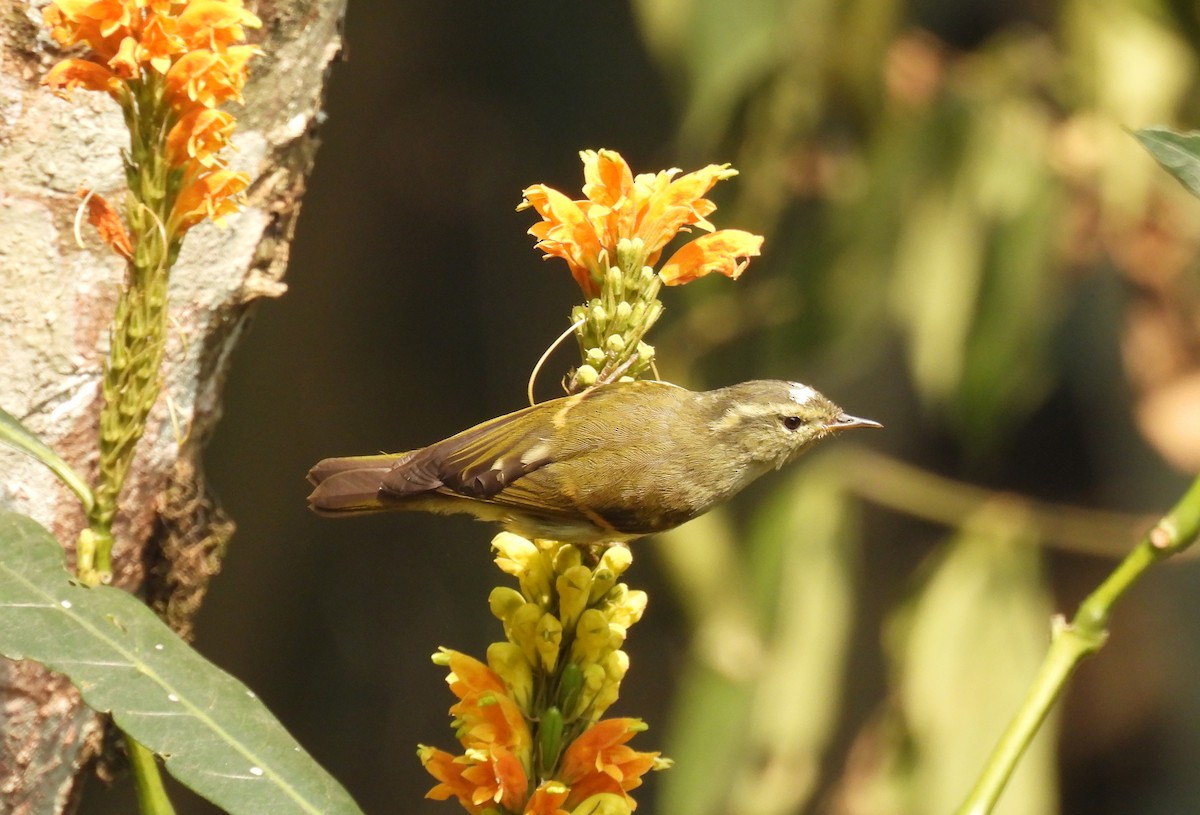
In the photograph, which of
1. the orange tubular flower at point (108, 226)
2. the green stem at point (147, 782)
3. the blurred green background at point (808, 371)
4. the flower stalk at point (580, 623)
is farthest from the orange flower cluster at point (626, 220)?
the blurred green background at point (808, 371)

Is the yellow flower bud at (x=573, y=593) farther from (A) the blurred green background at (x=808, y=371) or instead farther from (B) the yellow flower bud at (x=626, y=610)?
(A) the blurred green background at (x=808, y=371)

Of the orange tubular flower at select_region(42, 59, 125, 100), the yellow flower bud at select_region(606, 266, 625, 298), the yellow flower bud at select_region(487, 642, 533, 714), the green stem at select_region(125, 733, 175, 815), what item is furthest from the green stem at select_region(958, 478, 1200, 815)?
the orange tubular flower at select_region(42, 59, 125, 100)

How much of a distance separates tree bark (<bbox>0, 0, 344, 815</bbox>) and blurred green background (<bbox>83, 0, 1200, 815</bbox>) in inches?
41.7

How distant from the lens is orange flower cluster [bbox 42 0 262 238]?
1056mm

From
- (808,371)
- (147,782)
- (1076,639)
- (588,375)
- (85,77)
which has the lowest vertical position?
(147,782)

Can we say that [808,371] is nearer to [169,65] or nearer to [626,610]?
[626,610]

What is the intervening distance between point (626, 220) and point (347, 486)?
0.55 m

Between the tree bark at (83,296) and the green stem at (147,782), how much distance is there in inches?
13.2

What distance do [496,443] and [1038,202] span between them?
170cm

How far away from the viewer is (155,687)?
1.14 meters

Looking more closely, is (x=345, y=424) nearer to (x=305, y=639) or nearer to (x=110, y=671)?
(x=305, y=639)

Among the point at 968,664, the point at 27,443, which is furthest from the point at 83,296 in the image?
the point at 968,664

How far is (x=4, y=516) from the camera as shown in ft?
3.96

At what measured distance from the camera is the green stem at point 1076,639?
3.45 ft
